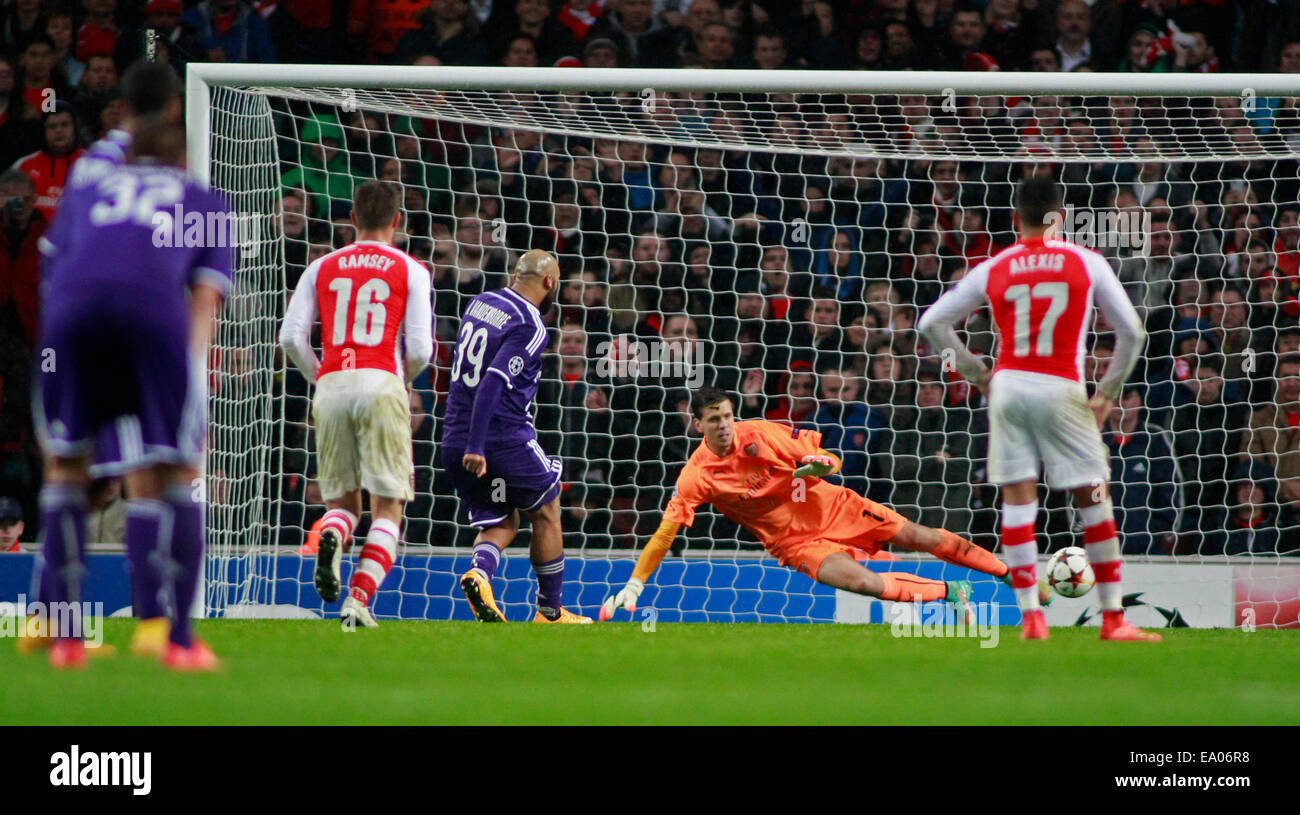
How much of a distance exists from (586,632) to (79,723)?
3406mm

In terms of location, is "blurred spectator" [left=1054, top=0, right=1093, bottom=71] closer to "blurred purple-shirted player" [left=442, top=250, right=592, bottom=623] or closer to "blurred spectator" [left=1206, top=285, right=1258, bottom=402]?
"blurred spectator" [left=1206, top=285, right=1258, bottom=402]

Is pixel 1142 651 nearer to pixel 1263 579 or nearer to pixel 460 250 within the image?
pixel 1263 579

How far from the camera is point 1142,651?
213 inches

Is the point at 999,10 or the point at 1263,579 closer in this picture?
the point at 1263,579

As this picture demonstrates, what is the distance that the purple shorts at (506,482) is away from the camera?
23.8 ft

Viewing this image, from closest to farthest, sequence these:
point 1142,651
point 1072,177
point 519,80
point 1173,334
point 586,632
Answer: point 1142,651
point 586,632
point 519,80
point 1173,334
point 1072,177

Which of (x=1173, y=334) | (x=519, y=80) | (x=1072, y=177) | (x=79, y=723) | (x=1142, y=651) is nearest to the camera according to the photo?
(x=79, y=723)

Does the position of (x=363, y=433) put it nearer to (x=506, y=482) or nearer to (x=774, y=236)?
(x=506, y=482)

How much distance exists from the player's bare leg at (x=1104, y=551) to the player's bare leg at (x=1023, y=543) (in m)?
0.21

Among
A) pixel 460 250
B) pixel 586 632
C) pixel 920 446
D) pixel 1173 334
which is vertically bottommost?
pixel 586 632

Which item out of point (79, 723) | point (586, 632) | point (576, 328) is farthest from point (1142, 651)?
point (576, 328)

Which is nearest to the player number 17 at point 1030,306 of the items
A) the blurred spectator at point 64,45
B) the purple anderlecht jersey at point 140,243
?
the purple anderlecht jersey at point 140,243

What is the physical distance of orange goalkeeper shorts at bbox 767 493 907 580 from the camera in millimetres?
7770
